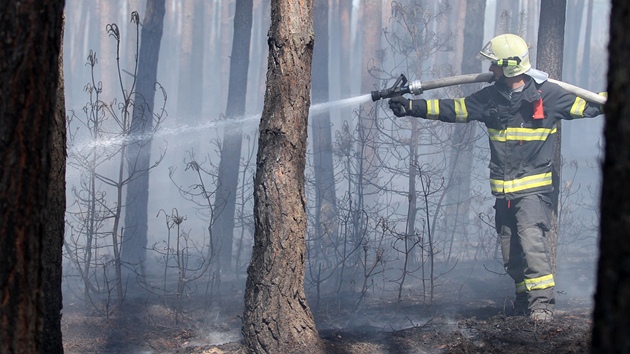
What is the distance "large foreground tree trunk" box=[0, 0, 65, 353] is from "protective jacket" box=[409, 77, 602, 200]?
12.4 feet

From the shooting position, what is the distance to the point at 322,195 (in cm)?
954

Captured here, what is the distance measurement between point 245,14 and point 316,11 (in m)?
3.56

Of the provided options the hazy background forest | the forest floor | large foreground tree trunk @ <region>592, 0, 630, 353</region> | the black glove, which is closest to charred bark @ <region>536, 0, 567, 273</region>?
the hazy background forest

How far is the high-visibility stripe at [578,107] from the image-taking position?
16.4 feet

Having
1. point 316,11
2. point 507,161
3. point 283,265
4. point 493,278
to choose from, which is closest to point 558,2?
point 507,161

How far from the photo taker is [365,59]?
68.8 feet

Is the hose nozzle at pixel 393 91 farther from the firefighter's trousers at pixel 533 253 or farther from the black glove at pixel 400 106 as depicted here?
the firefighter's trousers at pixel 533 253

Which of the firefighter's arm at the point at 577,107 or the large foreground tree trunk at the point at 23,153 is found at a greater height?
the firefighter's arm at the point at 577,107

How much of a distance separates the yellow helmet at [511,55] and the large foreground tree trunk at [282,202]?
2013 millimetres

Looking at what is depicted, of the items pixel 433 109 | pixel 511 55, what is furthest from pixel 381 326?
pixel 511 55


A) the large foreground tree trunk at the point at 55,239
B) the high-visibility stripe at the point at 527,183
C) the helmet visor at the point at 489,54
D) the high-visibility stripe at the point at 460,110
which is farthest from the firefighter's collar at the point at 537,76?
the large foreground tree trunk at the point at 55,239

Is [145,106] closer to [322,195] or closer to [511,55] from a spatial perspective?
[322,195]

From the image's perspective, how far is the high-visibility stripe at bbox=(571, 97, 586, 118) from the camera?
16.4ft

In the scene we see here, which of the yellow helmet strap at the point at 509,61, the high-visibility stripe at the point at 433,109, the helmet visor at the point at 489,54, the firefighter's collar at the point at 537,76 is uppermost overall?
the helmet visor at the point at 489,54
